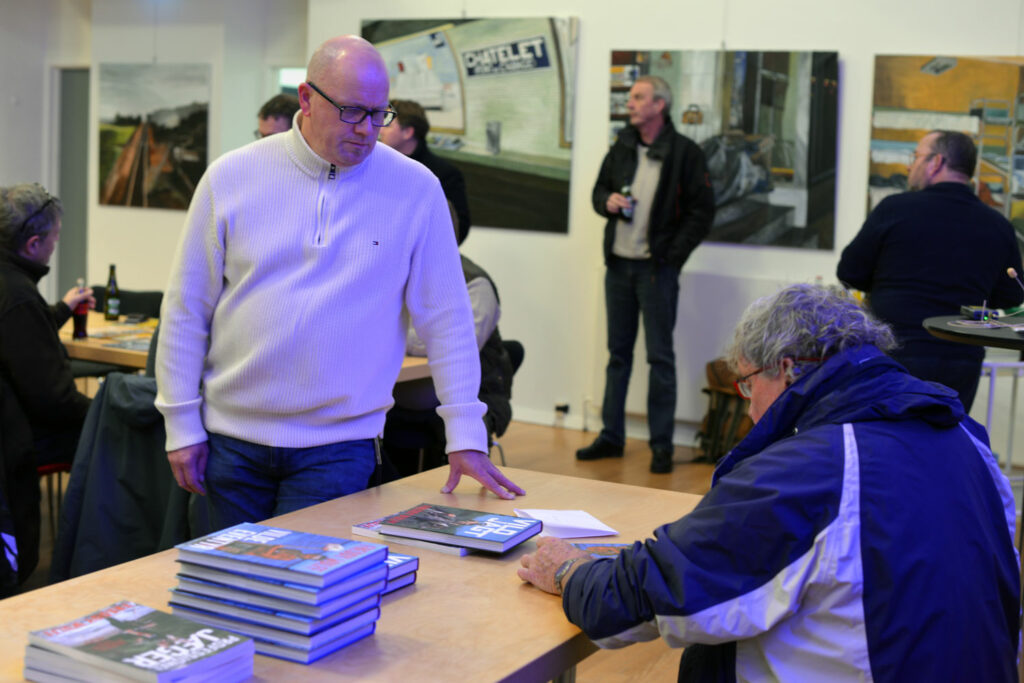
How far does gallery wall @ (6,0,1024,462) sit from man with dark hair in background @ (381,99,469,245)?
1839 mm

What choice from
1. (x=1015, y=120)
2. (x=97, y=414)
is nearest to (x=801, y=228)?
(x=1015, y=120)

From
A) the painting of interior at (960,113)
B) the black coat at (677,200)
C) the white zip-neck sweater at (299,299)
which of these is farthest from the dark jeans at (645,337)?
the white zip-neck sweater at (299,299)

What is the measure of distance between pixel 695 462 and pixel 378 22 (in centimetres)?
362

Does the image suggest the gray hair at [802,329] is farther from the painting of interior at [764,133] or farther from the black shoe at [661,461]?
the painting of interior at [764,133]

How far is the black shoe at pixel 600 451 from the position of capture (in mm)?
6301

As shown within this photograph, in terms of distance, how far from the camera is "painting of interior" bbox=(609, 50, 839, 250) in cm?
630

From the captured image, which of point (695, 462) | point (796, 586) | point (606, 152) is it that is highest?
point (606, 152)

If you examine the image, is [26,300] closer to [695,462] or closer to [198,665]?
[198,665]

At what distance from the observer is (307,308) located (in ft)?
7.77

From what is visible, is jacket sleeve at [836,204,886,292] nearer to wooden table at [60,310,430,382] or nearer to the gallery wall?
the gallery wall

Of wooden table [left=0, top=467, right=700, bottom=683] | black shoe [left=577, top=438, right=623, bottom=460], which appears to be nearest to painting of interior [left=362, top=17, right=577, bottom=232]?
black shoe [left=577, top=438, right=623, bottom=460]

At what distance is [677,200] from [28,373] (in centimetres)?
362

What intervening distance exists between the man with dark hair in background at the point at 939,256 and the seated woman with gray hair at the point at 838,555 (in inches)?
111

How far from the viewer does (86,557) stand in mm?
3398
